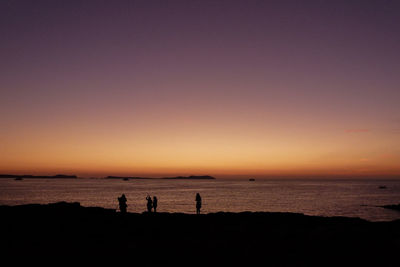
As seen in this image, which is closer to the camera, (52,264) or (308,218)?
(52,264)

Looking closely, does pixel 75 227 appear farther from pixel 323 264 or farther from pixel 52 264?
pixel 323 264

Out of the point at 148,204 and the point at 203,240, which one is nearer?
the point at 203,240

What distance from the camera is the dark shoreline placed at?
13406 millimetres

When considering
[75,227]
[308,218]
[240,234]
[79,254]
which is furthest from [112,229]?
[308,218]

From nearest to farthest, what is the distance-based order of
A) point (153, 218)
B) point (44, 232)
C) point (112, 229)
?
point (44, 232)
point (112, 229)
point (153, 218)

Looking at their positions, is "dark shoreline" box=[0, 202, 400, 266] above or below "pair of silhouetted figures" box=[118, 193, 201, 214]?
below

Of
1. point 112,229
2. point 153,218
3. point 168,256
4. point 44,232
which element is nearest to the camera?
point 168,256

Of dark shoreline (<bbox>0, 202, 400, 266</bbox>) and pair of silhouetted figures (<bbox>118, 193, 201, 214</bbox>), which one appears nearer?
dark shoreline (<bbox>0, 202, 400, 266</bbox>)

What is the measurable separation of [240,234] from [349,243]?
5752 mm

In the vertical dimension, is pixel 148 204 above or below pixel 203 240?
above

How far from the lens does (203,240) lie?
53.9ft

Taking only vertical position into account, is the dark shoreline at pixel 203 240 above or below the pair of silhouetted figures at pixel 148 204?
below

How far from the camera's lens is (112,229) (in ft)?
65.5

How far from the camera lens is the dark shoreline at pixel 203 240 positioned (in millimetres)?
13406
